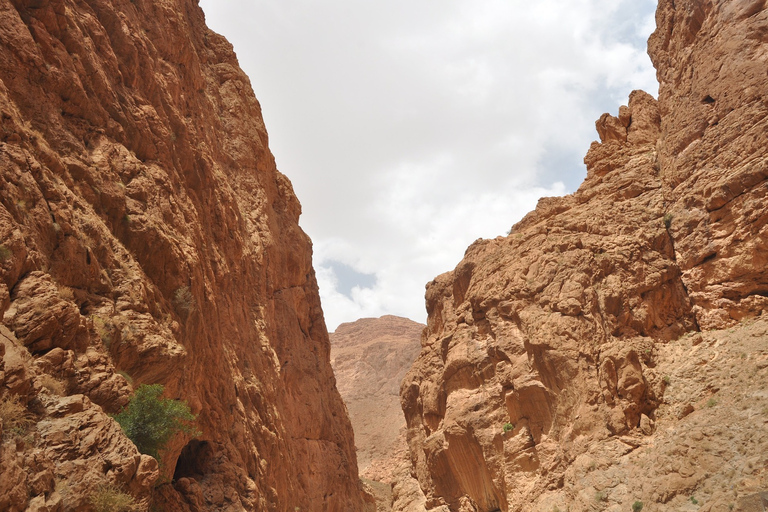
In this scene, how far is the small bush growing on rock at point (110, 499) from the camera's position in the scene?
9.12 metres

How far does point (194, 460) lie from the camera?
18.9m

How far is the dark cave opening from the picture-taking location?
1847 cm

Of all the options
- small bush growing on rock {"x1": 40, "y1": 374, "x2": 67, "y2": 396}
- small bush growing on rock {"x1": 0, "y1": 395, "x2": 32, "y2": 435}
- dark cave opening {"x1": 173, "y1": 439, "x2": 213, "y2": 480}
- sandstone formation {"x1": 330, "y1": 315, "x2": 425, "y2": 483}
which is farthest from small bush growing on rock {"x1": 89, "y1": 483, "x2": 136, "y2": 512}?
sandstone formation {"x1": 330, "y1": 315, "x2": 425, "y2": 483}

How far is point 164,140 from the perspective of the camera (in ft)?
65.1

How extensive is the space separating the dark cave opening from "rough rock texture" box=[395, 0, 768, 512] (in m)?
12.8

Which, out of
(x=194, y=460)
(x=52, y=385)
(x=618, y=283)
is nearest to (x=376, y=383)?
(x=618, y=283)

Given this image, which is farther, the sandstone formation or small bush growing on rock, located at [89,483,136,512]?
the sandstone formation

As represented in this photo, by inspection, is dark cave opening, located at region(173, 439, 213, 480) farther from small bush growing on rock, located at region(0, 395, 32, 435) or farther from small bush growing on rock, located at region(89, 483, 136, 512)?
small bush growing on rock, located at region(0, 395, 32, 435)

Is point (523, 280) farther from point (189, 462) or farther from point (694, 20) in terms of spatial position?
point (189, 462)

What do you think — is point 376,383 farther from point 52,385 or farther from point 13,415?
point 13,415

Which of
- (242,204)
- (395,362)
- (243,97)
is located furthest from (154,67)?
(395,362)

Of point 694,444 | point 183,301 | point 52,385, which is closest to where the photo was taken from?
point 52,385

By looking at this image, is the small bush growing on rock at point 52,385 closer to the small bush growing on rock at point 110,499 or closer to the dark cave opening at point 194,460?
the small bush growing on rock at point 110,499

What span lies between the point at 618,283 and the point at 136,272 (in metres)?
19.4
